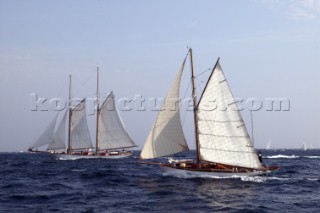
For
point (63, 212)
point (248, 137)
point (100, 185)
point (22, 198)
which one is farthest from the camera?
point (248, 137)

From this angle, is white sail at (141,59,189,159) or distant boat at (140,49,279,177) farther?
distant boat at (140,49,279,177)

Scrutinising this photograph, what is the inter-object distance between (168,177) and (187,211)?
16.4m

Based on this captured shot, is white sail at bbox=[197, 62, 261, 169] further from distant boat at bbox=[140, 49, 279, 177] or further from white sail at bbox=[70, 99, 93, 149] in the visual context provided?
white sail at bbox=[70, 99, 93, 149]

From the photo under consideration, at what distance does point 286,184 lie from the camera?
3628cm

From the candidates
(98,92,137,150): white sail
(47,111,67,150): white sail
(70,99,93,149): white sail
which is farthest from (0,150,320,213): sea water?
(70,99,93,149): white sail

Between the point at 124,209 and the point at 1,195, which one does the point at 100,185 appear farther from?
the point at 124,209

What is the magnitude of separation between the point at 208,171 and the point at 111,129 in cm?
4674

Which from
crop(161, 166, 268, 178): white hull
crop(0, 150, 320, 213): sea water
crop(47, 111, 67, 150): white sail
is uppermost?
crop(47, 111, 67, 150): white sail

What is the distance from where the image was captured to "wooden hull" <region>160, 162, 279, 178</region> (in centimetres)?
3803

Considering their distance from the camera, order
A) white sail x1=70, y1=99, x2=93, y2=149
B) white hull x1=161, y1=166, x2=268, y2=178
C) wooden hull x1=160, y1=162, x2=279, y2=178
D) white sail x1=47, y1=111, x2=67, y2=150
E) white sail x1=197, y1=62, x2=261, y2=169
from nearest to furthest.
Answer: white sail x1=197, y1=62, x2=261, y2=169 < wooden hull x1=160, y1=162, x2=279, y2=178 < white hull x1=161, y1=166, x2=268, y2=178 < white sail x1=47, y1=111, x2=67, y2=150 < white sail x1=70, y1=99, x2=93, y2=149

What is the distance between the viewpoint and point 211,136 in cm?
3784

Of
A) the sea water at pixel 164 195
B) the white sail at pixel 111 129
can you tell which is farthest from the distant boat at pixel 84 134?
the sea water at pixel 164 195

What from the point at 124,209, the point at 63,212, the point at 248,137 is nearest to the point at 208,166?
the point at 248,137

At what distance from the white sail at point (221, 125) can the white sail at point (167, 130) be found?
2.80 m
